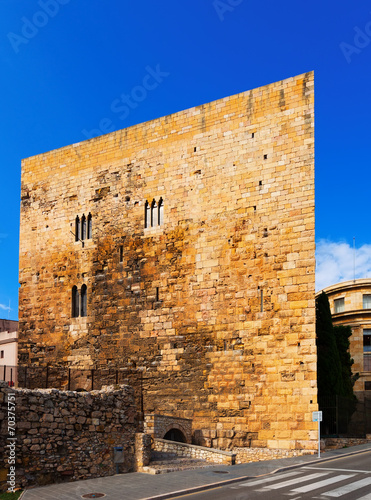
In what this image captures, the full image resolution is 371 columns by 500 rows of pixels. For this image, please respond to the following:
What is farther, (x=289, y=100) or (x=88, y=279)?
(x=88, y=279)

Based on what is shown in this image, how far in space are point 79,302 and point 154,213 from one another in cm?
494

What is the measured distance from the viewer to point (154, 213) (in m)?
20.0

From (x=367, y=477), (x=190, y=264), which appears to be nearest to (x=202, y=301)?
(x=190, y=264)

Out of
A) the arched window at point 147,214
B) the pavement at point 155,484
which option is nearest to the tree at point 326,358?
the pavement at point 155,484

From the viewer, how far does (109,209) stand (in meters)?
21.2

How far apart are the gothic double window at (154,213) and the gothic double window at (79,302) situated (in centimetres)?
394

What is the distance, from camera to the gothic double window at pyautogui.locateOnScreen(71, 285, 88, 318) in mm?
21359

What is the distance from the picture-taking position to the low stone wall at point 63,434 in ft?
33.9

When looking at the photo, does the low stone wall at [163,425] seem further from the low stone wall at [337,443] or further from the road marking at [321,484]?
the road marking at [321,484]

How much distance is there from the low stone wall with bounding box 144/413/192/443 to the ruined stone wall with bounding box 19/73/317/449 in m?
0.46

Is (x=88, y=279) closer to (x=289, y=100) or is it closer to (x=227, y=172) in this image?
(x=227, y=172)

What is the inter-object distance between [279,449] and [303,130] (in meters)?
9.92

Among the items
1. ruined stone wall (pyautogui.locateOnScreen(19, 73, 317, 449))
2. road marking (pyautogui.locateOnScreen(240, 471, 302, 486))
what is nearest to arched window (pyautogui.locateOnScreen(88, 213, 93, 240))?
ruined stone wall (pyautogui.locateOnScreen(19, 73, 317, 449))

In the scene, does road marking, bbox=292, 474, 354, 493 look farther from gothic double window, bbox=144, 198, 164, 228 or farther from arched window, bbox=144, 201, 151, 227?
arched window, bbox=144, 201, 151, 227
